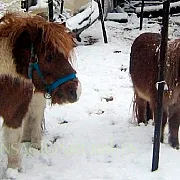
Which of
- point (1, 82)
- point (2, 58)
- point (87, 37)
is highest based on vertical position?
point (2, 58)

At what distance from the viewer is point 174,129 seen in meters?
4.18

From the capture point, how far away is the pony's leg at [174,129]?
4.17 metres

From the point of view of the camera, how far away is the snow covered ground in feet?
12.1

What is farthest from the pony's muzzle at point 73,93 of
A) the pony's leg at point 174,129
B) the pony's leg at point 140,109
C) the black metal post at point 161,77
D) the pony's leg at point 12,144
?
the pony's leg at point 140,109

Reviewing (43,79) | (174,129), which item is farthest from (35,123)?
(174,129)

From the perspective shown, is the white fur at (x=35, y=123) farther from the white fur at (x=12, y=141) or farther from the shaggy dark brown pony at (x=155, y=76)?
the shaggy dark brown pony at (x=155, y=76)

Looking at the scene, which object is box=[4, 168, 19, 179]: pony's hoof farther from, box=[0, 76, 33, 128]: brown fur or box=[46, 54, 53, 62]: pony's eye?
box=[46, 54, 53, 62]: pony's eye

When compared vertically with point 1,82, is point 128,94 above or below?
below

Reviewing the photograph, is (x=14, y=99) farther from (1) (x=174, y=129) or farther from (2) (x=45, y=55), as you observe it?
(1) (x=174, y=129)

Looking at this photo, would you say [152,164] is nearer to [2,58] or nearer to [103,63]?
[2,58]

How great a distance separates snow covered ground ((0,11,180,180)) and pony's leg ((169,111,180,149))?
0.25 ft

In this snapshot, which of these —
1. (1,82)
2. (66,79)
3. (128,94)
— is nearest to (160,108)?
(66,79)

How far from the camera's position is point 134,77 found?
4496mm

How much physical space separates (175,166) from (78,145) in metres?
0.99
